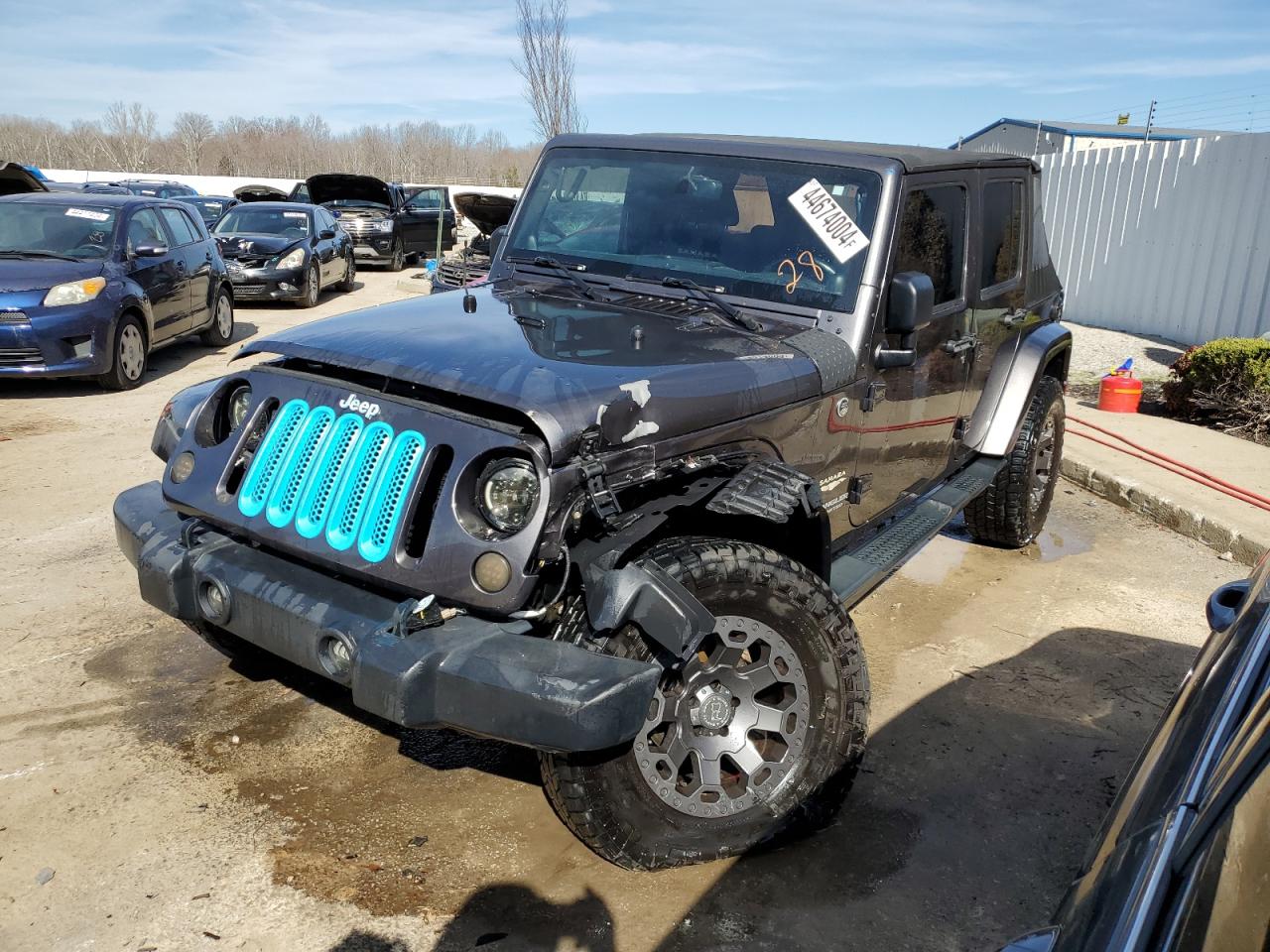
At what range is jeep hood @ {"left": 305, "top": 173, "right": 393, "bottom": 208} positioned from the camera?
20062 mm

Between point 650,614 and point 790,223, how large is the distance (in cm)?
188

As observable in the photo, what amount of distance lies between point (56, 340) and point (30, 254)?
3.50 ft

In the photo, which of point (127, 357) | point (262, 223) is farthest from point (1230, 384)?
point (262, 223)

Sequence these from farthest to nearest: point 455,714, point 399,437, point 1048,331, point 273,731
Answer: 1. point 1048,331
2. point 273,731
3. point 399,437
4. point 455,714

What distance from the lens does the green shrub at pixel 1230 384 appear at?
7934mm

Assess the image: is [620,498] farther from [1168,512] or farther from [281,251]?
[281,251]

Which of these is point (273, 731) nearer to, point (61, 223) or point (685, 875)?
point (685, 875)

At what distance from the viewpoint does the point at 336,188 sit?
20.5 meters

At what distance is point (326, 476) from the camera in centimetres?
285

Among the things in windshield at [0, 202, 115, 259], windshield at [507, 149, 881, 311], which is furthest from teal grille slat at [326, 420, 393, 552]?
windshield at [0, 202, 115, 259]

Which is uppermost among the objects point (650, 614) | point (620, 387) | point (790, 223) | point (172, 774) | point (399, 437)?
point (790, 223)

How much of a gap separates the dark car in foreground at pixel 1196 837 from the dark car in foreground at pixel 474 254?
3.18 meters

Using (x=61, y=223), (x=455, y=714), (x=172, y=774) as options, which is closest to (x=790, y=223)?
(x=455, y=714)

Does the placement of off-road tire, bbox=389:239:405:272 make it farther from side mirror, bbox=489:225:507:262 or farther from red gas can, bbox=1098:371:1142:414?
side mirror, bbox=489:225:507:262
